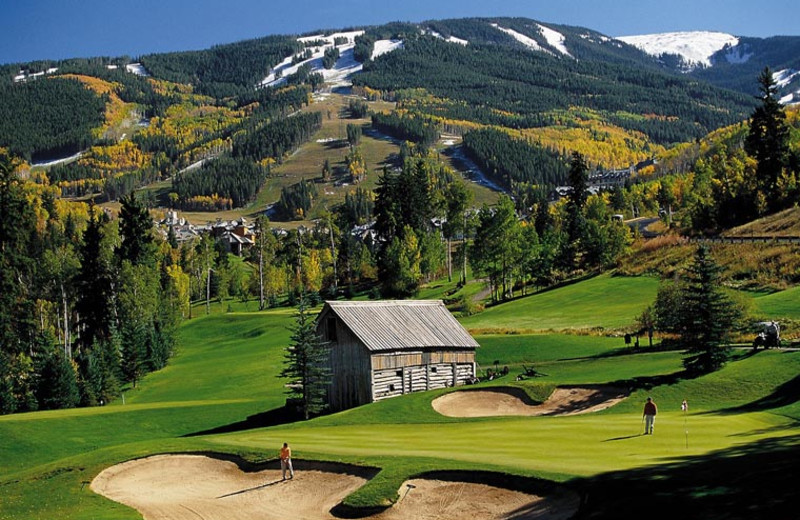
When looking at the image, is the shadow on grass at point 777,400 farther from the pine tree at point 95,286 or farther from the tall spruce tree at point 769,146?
the tall spruce tree at point 769,146

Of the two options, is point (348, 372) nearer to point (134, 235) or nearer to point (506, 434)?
point (506, 434)

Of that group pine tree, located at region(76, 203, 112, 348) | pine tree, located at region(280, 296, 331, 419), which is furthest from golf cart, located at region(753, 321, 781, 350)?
pine tree, located at region(76, 203, 112, 348)

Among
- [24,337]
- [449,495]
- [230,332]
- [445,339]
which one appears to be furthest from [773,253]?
[24,337]

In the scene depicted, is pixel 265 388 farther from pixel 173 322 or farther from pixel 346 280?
pixel 346 280

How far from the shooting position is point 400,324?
54312 millimetres

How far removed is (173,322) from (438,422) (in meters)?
54.5

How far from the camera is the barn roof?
51.5m

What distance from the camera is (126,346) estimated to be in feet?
234

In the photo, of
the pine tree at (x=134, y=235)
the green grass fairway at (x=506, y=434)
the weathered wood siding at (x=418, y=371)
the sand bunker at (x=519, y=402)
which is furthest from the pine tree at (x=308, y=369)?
the pine tree at (x=134, y=235)

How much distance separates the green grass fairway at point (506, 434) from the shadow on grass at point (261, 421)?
0.85ft

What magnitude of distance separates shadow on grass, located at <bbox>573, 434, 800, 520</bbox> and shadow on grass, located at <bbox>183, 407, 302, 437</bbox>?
2894cm

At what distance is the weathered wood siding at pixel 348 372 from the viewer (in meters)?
50.5

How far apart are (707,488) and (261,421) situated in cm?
3356

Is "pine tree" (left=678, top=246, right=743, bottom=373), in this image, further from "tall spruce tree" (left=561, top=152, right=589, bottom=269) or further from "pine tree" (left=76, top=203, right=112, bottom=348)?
"tall spruce tree" (left=561, top=152, right=589, bottom=269)
